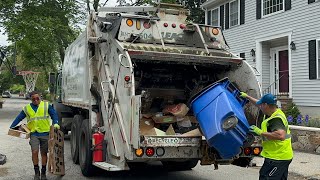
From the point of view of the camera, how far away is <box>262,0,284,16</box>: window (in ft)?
51.8

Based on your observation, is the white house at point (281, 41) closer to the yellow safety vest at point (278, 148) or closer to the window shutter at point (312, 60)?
the window shutter at point (312, 60)

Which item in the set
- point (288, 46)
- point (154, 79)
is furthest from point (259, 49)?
point (154, 79)

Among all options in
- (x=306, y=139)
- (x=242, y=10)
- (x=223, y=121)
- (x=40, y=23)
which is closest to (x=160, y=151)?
(x=223, y=121)

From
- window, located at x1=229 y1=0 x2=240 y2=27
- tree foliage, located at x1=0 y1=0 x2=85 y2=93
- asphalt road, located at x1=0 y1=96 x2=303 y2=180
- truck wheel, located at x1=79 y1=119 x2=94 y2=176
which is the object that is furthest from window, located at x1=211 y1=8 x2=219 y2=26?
truck wheel, located at x1=79 y1=119 x2=94 y2=176

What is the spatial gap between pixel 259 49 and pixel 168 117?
37.3 ft

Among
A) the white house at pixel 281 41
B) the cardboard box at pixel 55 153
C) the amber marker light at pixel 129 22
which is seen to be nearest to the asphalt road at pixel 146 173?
the cardboard box at pixel 55 153

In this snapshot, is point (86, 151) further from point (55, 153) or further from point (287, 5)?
point (287, 5)

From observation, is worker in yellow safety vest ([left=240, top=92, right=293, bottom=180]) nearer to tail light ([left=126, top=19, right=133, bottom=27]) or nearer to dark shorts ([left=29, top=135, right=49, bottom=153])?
tail light ([left=126, top=19, right=133, bottom=27])

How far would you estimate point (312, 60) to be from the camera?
14.0m

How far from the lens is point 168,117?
259 inches

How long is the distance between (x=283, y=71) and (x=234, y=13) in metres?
4.24

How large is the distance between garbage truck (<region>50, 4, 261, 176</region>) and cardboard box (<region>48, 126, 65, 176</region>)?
1.36 feet

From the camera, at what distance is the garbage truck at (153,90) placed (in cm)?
556

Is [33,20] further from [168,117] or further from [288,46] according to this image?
[168,117]
